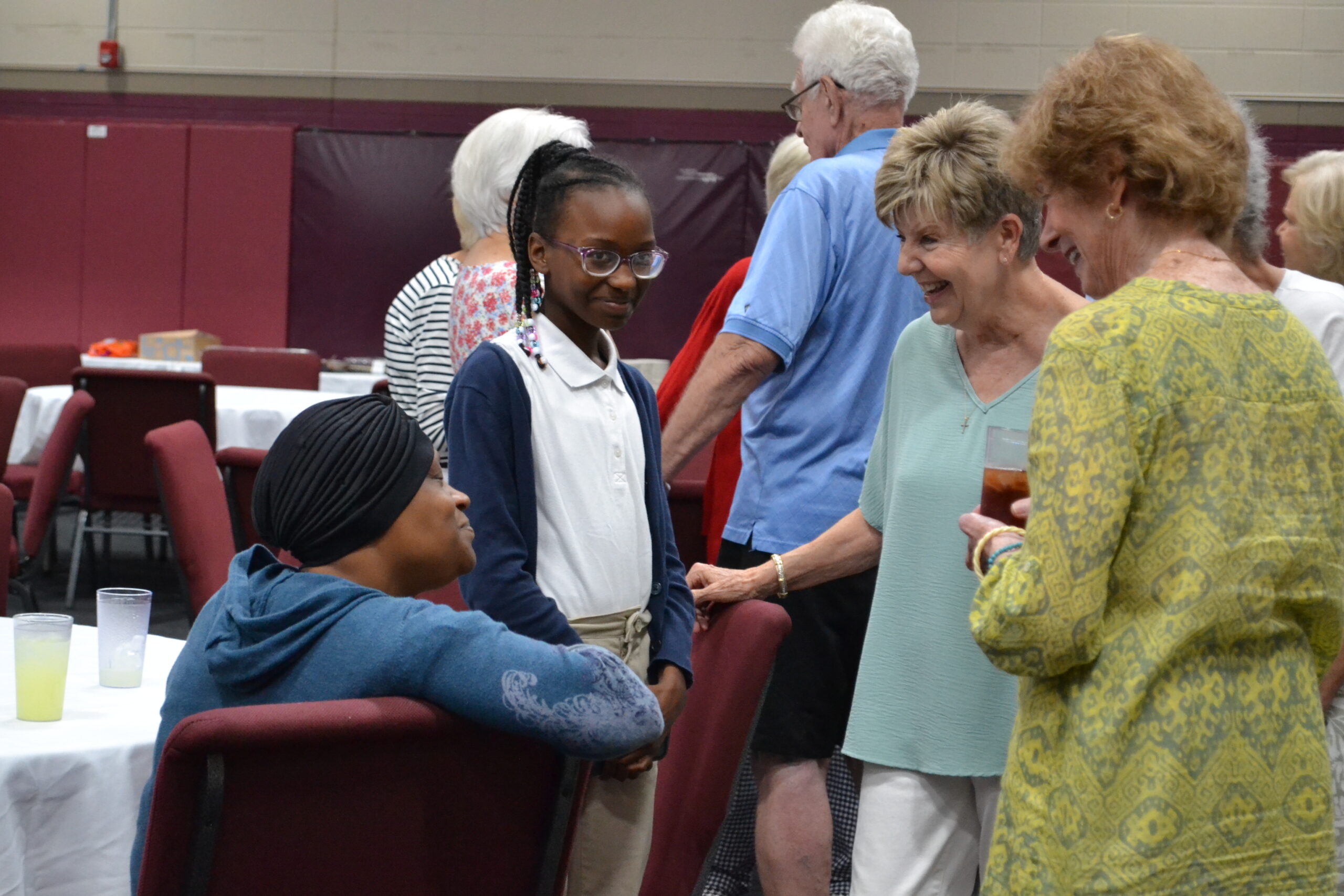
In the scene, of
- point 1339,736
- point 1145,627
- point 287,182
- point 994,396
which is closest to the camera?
point 1145,627

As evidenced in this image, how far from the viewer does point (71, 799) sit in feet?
5.02

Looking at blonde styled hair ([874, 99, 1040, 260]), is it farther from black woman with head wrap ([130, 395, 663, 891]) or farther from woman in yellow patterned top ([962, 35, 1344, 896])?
black woman with head wrap ([130, 395, 663, 891])

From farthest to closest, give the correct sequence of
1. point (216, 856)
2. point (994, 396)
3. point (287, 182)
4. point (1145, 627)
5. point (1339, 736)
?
point (287, 182) → point (1339, 736) → point (994, 396) → point (1145, 627) → point (216, 856)

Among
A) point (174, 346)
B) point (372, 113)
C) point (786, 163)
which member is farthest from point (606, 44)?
point (786, 163)

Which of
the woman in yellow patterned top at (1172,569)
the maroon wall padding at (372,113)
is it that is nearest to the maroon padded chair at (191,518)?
the woman in yellow patterned top at (1172,569)

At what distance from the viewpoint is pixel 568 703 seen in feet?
3.67

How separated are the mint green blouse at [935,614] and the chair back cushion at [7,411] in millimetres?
3592

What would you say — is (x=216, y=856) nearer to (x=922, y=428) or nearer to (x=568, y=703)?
(x=568, y=703)

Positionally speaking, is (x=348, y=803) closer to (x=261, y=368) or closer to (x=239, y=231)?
(x=261, y=368)

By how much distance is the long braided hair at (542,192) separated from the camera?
1652 mm

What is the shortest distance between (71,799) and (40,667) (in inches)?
6.6

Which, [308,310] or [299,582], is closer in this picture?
[299,582]

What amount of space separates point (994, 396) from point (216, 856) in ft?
3.54

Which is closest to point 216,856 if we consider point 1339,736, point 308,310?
point 1339,736
